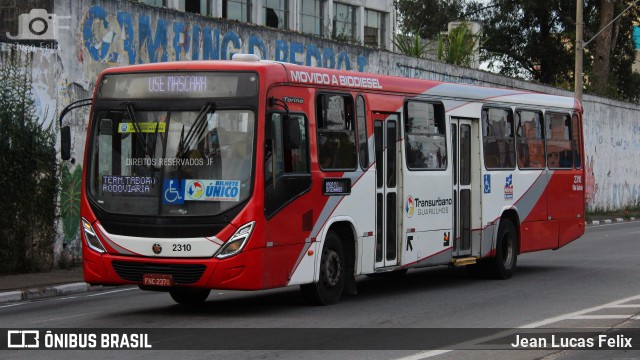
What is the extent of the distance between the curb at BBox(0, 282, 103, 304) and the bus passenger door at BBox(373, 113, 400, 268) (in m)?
4.83

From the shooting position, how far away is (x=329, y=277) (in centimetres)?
1420

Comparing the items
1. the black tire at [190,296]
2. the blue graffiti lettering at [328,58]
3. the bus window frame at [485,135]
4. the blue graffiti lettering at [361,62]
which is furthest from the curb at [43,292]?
the blue graffiti lettering at [361,62]

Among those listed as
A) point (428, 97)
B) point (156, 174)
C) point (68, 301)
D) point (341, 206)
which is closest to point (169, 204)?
point (156, 174)

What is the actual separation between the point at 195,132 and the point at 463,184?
5813 millimetres

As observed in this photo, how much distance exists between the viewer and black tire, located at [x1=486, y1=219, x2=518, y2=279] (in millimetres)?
18266

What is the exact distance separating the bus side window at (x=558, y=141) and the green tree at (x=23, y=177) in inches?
342

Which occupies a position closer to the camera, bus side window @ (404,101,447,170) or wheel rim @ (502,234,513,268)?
bus side window @ (404,101,447,170)

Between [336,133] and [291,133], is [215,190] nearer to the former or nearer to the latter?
[291,133]

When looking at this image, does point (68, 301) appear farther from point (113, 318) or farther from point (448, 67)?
point (448, 67)

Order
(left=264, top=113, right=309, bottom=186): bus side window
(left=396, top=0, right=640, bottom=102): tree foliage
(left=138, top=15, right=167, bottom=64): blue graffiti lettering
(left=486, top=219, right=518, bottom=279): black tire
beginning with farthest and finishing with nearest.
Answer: (left=396, top=0, right=640, bottom=102): tree foliage < (left=138, top=15, right=167, bottom=64): blue graffiti lettering < (left=486, top=219, right=518, bottom=279): black tire < (left=264, top=113, right=309, bottom=186): bus side window

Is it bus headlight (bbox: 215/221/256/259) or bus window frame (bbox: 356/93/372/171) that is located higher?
bus window frame (bbox: 356/93/372/171)

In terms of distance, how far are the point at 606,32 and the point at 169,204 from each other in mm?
45260

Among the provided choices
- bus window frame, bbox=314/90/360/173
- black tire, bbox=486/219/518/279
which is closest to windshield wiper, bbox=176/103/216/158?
bus window frame, bbox=314/90/360/173

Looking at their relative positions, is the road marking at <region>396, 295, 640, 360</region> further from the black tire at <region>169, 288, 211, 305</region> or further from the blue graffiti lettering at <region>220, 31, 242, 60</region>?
the blue graffiti lettering at <region>220, 31, 242, 60</region>
